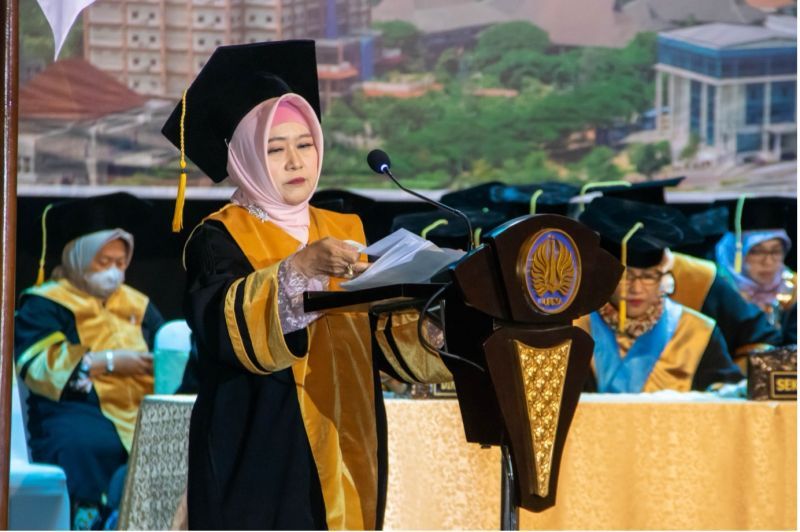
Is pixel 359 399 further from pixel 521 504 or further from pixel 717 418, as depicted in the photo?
pixel 717 418

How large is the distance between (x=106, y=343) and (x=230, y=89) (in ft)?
12.9

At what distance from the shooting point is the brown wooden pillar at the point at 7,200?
7.11 ft

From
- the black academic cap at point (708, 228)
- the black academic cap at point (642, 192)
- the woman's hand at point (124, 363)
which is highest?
the black academic cap at point (642, 192)

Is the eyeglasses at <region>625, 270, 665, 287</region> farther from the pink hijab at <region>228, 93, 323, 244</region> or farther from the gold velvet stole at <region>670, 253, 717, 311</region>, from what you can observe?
the pink hijab at <region>228, 93, 323, 244</region>

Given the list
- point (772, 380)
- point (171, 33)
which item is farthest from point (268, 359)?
point (171, 33)

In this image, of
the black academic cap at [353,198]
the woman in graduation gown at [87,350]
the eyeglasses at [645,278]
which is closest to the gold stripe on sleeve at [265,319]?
the black academic cap at [353,198]

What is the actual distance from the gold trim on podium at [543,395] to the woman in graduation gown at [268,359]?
1.48 ft

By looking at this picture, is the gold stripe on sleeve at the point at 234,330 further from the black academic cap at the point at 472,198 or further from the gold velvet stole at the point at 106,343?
the gold velvet stole at the point at 106,343

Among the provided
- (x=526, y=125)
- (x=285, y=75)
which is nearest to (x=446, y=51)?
(x=526, y=125)

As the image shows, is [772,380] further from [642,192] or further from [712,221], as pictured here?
[712,221]

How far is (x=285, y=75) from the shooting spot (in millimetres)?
3111

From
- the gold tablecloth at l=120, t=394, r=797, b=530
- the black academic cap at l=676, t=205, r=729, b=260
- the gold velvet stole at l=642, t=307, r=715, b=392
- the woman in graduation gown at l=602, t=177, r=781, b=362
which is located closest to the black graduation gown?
the gold tablecloth at l=120, t=394, r=797, b=530

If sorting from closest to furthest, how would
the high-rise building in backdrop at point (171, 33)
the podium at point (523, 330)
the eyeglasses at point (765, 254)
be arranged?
the podium at point (523, 330)
the eyeglasses at point (765, 254)
the high-rise building in backdrop at point (171, 33)

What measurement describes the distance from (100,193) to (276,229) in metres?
4.21
